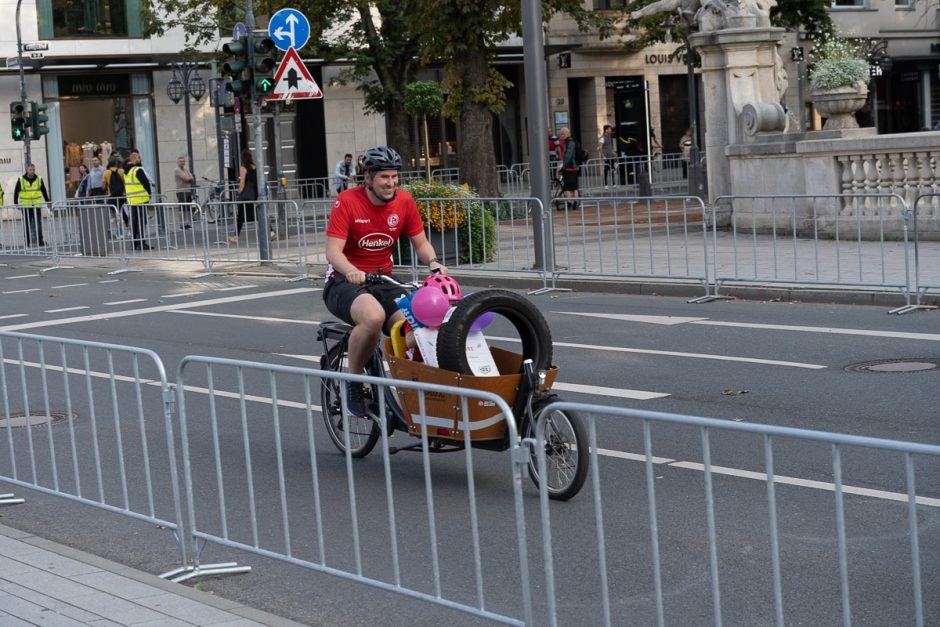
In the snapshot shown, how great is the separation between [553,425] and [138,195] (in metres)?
21.4

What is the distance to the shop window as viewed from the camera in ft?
143

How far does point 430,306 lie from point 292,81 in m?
14.1

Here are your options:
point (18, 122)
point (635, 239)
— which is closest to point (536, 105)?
point (635, 239)

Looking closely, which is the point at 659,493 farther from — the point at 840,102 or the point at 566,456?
the point at 840,102

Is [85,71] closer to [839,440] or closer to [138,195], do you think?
[138,195]

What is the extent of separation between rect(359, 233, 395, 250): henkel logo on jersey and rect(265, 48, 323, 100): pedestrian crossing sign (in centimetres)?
1258

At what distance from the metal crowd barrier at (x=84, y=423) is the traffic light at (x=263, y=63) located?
14.3m

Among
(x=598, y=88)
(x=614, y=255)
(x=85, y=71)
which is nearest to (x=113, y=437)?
(x=614, y=255)

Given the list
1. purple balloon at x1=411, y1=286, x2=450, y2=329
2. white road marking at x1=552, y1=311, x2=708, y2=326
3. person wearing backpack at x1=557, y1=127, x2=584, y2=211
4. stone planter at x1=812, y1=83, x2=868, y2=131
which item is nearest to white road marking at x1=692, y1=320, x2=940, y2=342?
white road marking at x1=552, y1=311, x2=708, y2=326

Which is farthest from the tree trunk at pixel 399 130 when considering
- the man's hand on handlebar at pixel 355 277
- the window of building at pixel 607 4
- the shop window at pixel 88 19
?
the man's hand on handlebar at pixel 355 277

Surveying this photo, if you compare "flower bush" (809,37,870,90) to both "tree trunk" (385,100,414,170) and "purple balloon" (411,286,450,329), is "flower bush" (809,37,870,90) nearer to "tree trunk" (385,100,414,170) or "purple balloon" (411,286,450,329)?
"purple balloon" (411,286,450,329)

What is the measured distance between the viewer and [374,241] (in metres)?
8.76

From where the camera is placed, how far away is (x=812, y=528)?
14.1ft

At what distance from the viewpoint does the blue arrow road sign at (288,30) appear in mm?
21922
